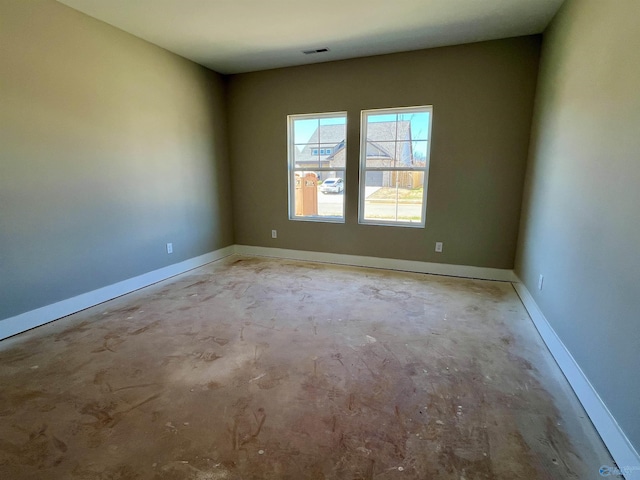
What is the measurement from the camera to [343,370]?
7.08ft

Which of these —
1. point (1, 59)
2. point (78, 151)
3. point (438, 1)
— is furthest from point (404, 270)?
point (1, 59)

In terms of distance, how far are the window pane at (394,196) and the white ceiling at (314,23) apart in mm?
1505

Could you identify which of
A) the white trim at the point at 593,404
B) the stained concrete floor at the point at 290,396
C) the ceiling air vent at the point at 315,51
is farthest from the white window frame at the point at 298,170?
the white trim at the point at 593,404

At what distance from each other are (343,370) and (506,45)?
3.83m

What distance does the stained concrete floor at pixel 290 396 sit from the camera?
4.82 feet

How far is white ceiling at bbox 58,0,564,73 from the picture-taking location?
277cm

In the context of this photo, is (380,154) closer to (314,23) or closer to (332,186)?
(332,186)

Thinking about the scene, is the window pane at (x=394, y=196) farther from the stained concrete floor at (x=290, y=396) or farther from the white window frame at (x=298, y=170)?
the stained concrete floor at (x=290, y=396)

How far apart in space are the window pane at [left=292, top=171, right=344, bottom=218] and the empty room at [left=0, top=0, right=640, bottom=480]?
4 cm

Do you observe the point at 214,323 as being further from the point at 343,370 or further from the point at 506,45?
the point at 506,45

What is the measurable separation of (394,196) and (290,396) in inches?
122

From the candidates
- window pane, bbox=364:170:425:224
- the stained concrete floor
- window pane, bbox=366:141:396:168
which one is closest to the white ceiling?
window pane, bbox=366:141:396:168

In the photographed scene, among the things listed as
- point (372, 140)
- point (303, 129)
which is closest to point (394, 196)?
point (372, 140)

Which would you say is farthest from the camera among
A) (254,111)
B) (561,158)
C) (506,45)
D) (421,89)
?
(254,111)
